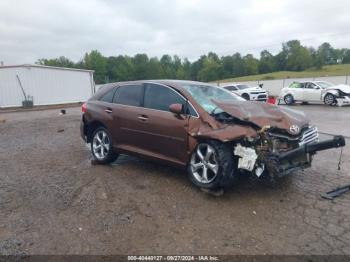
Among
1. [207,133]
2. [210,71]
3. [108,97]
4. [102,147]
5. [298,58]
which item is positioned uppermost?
[298,58]

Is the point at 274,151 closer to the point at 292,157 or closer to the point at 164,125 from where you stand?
the point at 292,157

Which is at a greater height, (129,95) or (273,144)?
(129,95)

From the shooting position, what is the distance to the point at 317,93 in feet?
64.2

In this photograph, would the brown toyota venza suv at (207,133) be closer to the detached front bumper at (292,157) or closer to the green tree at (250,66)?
the detached front bumper at (292,157)

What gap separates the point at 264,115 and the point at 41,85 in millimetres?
27577

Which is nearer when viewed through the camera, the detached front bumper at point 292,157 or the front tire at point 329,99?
the detached front bumper at point 292,157

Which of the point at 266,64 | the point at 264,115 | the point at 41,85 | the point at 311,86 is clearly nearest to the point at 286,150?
the point at 264,115

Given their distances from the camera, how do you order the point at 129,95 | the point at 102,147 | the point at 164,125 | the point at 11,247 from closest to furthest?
1. the point at 11,247
2. the point at 164,125
3. the point at 129,95
4. the point at 102,147

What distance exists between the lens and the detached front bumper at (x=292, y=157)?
12.4 ft

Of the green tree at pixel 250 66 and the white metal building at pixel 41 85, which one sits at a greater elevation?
the green tree at pixel 250 66

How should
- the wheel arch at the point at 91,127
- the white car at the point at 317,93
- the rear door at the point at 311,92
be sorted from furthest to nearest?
1. the rear door at the point at 311,92
2. the white car at the point at 317,93
3. the wheel arch at the point at 91,127

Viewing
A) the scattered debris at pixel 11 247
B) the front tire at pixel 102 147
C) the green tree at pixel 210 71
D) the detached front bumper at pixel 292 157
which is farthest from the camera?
the green tree at pixel 210 71

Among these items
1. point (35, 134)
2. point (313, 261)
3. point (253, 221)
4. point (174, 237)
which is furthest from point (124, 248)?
point (35, 134)

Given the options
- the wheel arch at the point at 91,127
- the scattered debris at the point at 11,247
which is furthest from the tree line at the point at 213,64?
the scattered debris at the point at 11,247
